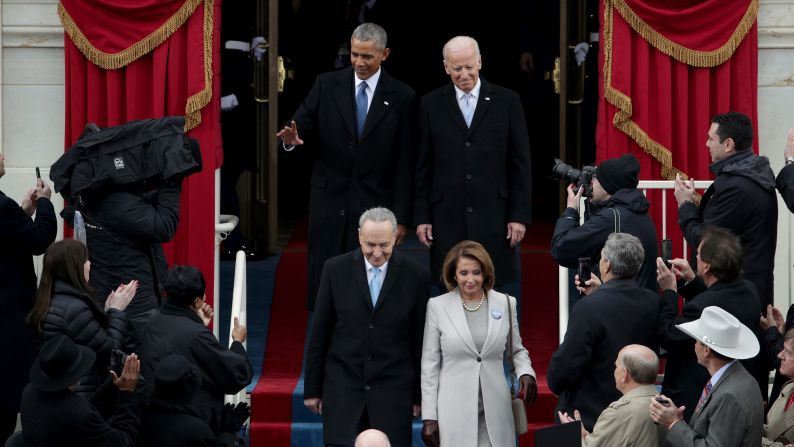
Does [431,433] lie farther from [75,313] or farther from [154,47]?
[154,47]

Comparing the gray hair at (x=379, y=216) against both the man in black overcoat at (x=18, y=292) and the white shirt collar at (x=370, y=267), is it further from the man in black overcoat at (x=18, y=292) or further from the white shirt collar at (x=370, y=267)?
the man in black overcoat at (x=18, y=292)

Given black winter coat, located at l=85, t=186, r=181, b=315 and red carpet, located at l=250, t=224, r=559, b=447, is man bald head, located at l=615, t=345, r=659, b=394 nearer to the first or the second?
red carpet, located at l=250, t=224, r=559, b=447

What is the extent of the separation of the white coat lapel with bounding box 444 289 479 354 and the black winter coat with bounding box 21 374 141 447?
1.71 m

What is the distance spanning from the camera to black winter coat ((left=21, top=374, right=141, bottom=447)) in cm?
737

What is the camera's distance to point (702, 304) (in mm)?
7961

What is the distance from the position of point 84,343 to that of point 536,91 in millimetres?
7742

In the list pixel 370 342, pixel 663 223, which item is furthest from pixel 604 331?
pixel 663 223

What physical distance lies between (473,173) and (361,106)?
2.57 feet

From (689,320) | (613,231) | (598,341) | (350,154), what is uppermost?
(350,154)

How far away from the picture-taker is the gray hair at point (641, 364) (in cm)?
746

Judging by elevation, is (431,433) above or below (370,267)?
below

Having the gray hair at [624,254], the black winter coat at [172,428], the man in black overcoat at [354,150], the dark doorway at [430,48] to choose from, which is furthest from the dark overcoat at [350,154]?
the dark doorway at [430,48]

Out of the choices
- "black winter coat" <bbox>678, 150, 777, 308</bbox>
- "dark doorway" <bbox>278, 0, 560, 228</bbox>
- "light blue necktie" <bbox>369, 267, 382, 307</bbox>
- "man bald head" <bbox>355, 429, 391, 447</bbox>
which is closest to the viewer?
"man bald head" <bbox>355, 429, 391, 447</bbox>

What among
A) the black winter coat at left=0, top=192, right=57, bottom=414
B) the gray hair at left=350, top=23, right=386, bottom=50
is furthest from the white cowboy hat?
the black winter coat at left=0, top=192, right=57, bottom=414
